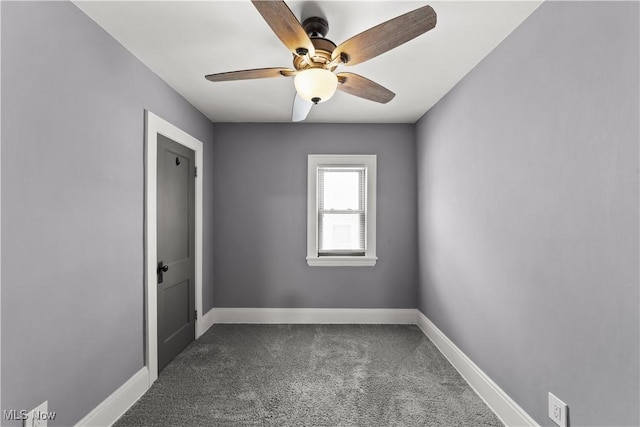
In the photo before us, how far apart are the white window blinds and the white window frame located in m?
0.07

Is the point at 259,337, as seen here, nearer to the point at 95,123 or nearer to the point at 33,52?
the point at 95,123

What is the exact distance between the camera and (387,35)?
1.60m

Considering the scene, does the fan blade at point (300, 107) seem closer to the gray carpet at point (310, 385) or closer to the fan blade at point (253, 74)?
the fan blade at point (253, 74)

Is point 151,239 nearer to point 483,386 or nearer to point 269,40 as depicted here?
point 269,40

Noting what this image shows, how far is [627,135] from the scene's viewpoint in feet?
4.21

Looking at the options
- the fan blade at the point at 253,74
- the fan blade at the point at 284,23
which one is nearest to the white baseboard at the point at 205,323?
the fan blade at the point at 253,74

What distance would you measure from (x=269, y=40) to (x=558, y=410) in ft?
8.63

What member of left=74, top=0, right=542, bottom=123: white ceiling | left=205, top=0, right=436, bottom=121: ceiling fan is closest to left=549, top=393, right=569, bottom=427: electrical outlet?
left=205, top=0, right=436, bottom=121: ceiling fan

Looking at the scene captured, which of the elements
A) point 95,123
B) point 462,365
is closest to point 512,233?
point 462,365

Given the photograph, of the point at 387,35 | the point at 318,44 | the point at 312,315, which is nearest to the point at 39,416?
the point at 318,44

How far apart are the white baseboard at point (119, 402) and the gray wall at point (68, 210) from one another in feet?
0.17

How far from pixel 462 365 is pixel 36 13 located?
11.6 ft

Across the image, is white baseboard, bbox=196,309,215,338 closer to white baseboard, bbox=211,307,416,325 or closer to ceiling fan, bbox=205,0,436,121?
white baseboard, bbox=211,307,416,325

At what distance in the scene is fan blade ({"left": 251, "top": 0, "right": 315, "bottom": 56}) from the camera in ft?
4.52
